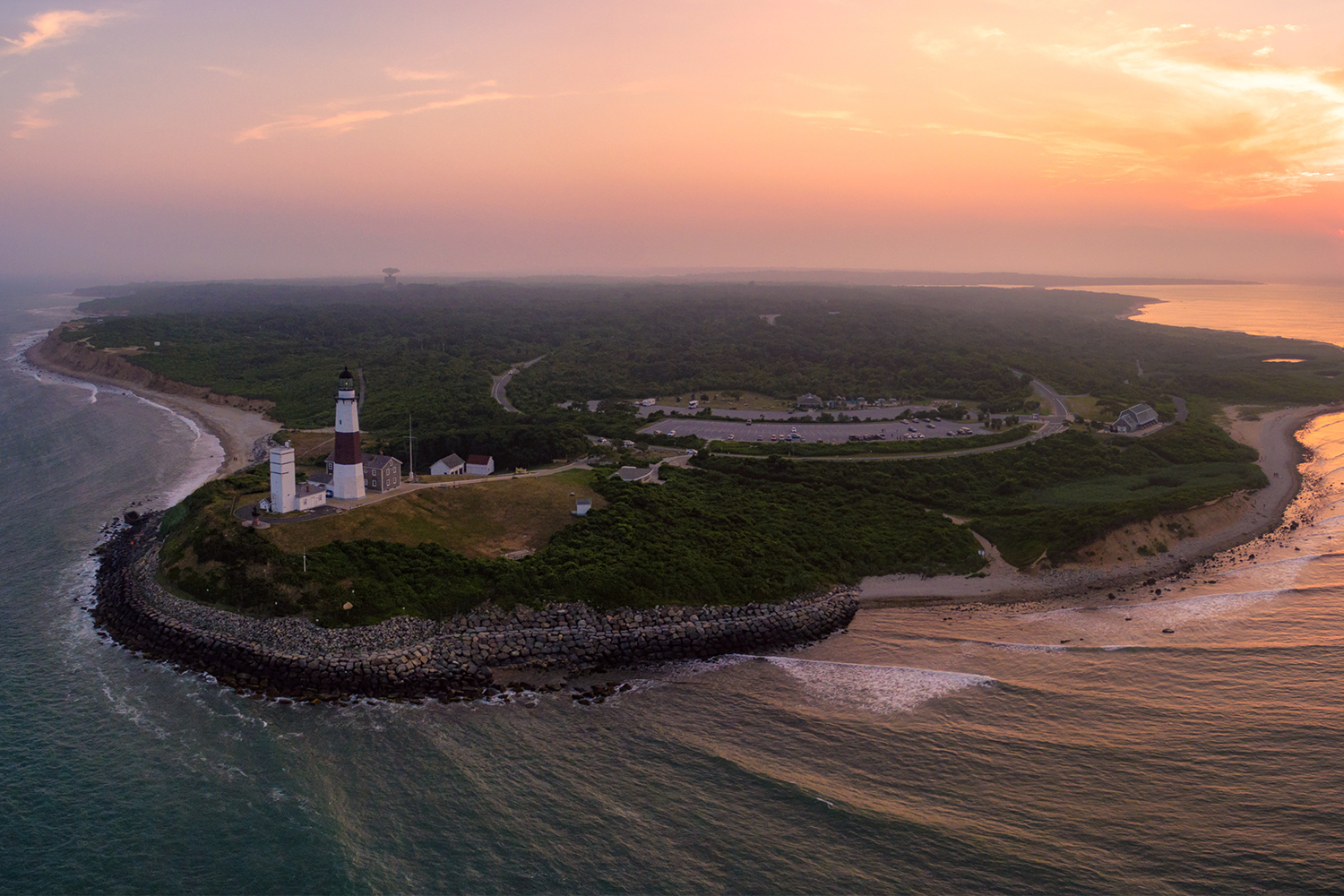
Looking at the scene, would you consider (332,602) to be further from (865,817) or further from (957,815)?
(957,815)

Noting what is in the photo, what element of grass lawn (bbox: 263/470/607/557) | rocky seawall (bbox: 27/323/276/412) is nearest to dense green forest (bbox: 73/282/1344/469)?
rocky seawall (bbox: 27/323/276/412)

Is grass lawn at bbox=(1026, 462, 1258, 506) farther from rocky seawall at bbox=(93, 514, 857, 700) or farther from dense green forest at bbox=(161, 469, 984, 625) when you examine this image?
rocky seawall at bbox=(93, 514, 857, 700)

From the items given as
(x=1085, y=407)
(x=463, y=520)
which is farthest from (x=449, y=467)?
(x=1085, y=407)

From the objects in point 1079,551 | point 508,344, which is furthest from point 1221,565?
point 508,344

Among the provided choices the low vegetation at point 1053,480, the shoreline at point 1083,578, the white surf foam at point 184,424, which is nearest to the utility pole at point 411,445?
the white surf foam at point 184,424

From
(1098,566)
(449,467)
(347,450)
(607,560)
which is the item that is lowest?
(1098,566)

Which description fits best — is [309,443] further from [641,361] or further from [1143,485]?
[1143,485]
